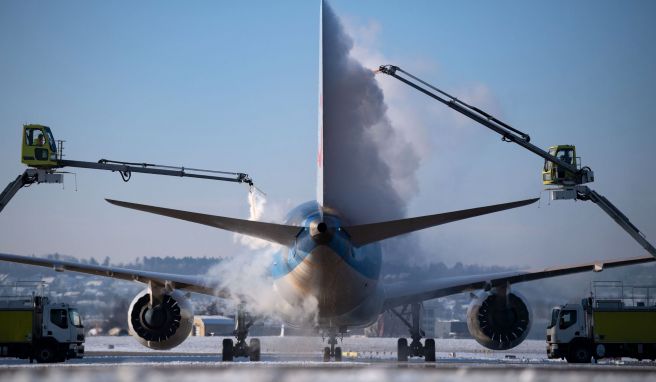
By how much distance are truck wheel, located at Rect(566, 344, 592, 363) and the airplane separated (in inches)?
104

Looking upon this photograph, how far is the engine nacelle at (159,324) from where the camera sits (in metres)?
47.6

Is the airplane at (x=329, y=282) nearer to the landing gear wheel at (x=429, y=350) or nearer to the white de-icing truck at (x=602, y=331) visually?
the landing gear wheel at (x=429, y=350)

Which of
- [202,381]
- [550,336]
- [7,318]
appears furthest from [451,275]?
[202,381]

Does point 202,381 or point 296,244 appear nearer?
point 202,381

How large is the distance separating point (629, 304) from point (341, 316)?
17.6 metres

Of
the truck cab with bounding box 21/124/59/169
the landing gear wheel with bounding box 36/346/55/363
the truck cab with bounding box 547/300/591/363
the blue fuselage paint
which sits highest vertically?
Answer: the truck cab with bounding box 21/124/59/169

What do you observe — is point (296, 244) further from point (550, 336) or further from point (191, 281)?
point (550, 336)

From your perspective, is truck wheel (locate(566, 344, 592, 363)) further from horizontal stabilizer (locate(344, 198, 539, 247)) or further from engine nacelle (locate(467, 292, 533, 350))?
horizontal stabilizer (locate(344, 198, 539, 247))

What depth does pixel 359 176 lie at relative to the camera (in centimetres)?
3803

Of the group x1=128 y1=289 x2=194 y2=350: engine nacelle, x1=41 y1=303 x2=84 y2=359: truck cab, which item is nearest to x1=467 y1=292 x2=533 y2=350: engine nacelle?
x1=128 y1=289 x2=194 y2=350: engine nacelle

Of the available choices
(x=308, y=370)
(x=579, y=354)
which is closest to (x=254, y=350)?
(x=579, y=354)

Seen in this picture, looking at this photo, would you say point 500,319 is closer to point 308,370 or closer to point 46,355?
point 308,370

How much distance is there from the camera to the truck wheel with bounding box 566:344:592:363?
45.7 metres

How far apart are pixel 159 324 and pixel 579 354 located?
69.0 feet
